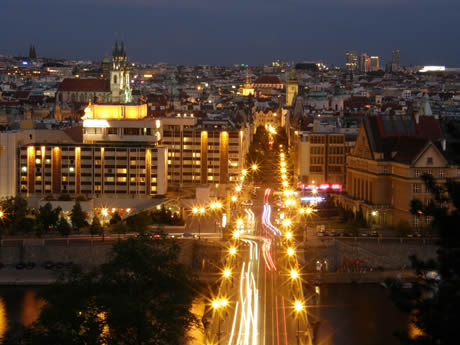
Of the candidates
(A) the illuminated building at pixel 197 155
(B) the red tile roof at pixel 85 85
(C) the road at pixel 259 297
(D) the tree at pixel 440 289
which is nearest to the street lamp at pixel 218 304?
(C) the road at pixel 259 297

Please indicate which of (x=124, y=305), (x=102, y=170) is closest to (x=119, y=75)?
(x=102, y=170)

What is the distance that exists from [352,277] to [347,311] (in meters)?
3.22

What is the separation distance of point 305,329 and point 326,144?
679 inches

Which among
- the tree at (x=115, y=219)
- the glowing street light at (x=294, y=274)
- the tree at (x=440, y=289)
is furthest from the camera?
the tree at (x=115, y=219)

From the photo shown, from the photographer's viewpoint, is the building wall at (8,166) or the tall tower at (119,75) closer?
the building wall at (8,166)

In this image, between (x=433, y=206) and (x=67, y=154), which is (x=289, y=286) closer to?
(x=433, y=206)

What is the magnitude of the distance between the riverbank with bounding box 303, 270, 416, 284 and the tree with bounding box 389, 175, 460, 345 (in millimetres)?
11133

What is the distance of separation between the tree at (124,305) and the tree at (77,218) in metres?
10.6

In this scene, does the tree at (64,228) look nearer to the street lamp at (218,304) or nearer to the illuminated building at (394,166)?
the street lamp at (218,304)

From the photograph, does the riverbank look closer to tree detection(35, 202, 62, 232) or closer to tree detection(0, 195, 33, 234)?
tree detection(35, 202, 62, 232)

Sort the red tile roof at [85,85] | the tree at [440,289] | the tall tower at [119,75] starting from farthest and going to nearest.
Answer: the red tile roof at [85,85]
the tall tower at [119,75]
the tree at [440,289]

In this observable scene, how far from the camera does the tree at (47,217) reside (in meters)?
24.8

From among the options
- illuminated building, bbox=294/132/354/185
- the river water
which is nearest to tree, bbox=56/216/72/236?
the river water

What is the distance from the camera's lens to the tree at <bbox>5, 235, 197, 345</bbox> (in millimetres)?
12211
